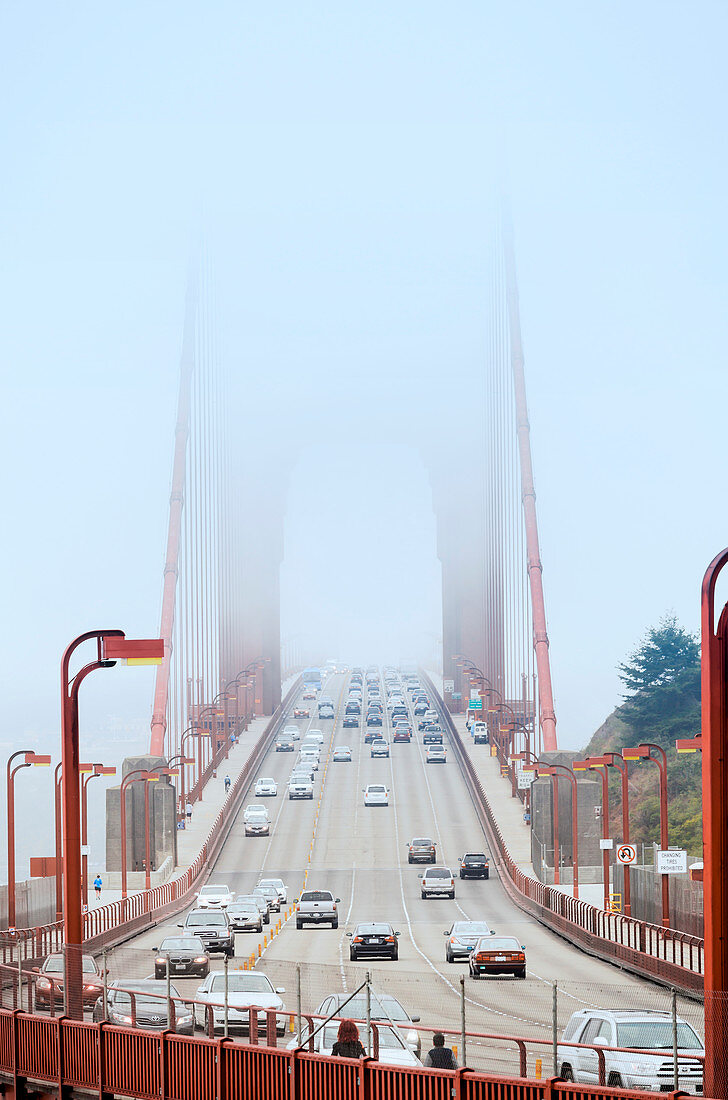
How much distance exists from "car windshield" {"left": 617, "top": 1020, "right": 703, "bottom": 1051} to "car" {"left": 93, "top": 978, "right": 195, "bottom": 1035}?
494 cm

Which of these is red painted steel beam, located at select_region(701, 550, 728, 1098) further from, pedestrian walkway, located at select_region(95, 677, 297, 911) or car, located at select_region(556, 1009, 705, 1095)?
pedestrian walkway, located at select_region(95, 677, 297, 911)

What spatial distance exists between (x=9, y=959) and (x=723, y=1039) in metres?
13.5

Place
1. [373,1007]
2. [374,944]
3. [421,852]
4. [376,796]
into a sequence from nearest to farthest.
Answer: [373,1007] → [374,944] → [421,852] → [376,796]

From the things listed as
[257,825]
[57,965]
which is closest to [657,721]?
[257,825]

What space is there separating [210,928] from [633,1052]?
1055 inches

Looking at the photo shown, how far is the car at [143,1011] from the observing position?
61.2 feet

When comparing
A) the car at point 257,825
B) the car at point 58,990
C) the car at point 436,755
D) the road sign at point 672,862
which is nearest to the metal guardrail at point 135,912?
the car at point 58,990

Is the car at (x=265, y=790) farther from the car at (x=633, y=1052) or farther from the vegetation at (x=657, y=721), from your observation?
the car at (x=633, y=1052)

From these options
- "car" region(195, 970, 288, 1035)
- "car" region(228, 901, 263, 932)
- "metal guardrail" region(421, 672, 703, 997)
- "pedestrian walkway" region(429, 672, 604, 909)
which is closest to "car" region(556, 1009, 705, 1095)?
"metal guardrail" region(421, 672, 703, 997)

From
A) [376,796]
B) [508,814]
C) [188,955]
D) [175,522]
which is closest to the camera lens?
[188,955]

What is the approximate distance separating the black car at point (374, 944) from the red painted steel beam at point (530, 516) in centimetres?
4474

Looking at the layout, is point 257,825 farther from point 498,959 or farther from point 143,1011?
point 143,1011

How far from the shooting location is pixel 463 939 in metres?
40.3

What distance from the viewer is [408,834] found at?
8481 cm
